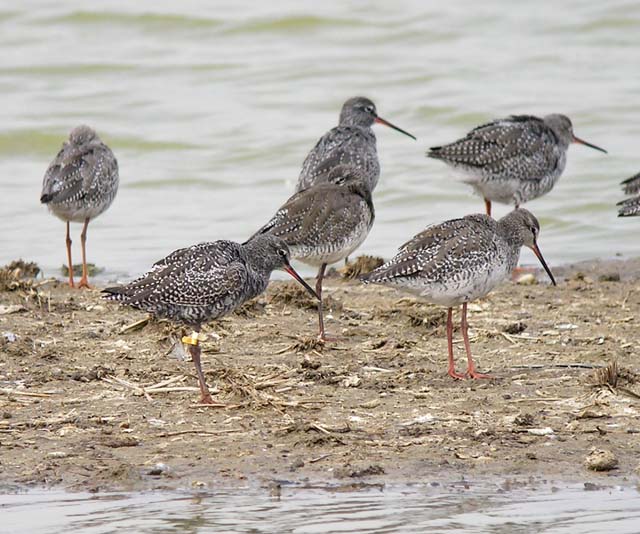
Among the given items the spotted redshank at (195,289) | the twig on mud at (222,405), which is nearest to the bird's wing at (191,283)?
the spotted redshank at (195,289)

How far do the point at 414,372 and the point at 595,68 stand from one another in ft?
41.0

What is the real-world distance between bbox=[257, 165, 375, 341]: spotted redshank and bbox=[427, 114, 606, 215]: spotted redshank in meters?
3.15

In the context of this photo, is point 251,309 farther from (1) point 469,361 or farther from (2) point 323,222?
(1) point 469,361

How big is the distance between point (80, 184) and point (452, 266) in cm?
502

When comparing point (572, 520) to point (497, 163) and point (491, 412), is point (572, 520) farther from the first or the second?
point (497, 163)

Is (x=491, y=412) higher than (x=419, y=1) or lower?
lower

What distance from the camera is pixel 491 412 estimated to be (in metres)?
8.09

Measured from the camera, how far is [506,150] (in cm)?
1408

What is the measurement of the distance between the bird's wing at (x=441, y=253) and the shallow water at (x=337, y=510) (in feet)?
7.28

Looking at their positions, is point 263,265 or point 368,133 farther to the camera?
point 368,133

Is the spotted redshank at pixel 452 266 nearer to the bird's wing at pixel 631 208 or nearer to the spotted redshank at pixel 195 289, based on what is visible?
the spotted redshank at pixel 195 289

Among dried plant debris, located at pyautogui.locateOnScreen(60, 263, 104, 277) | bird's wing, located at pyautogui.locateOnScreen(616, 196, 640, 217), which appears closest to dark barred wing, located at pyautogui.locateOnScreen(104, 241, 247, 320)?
dried plant debris, located at pyautogui.locateOnScreen(60, 263, 104, 277)

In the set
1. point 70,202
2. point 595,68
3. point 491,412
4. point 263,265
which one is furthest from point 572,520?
point 595,68

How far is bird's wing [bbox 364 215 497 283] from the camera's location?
8961 millimetres
